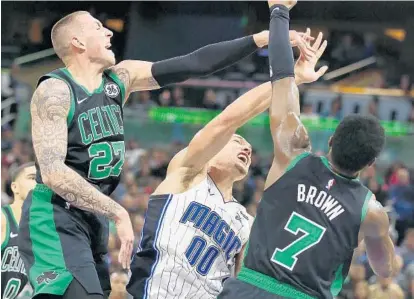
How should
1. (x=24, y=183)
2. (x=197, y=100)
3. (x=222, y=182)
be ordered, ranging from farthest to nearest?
(x=197, y=100)
(x=24, y=183)
(x=222, y=182)

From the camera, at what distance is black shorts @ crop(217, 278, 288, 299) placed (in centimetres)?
352

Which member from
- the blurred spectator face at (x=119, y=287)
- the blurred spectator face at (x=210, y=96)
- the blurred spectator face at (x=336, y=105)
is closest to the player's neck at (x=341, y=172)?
the blurred spectator face at (x=119, y=287)

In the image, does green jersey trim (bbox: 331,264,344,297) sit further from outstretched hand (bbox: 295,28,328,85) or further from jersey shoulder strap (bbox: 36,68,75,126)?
jersey shoulder strap (bbox: 36,68,75,126)

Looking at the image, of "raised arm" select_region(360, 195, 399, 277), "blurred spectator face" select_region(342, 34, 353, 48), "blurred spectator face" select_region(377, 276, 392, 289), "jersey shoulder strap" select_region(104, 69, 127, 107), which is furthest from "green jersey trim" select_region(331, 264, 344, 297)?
"blurred spectator face" select_region(342, 34, 353, 48)

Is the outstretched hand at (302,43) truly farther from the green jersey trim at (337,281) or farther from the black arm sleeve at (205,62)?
the green jersey trim at (337,281)

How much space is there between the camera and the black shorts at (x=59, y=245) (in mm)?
4031

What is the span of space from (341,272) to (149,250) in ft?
4.18

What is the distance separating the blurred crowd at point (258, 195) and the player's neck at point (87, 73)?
11.1 ft

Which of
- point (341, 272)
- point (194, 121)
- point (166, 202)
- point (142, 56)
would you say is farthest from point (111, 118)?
point (142, 56)

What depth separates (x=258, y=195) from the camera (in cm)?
1070

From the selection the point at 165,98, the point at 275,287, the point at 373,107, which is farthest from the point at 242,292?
the point at 165,98

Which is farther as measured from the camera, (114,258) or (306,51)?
(114,258)

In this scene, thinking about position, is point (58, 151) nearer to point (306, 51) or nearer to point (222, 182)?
point (222, 182)

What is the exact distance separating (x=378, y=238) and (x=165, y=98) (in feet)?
32.2
